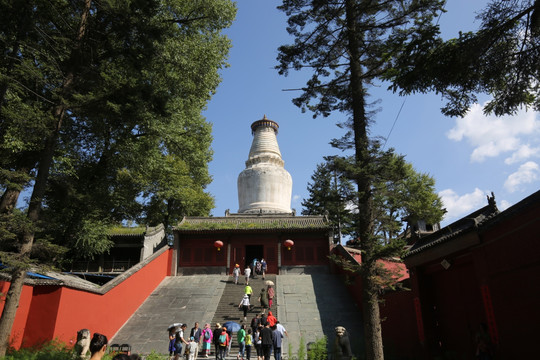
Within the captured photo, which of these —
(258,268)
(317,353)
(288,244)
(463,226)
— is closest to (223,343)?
(317,353)

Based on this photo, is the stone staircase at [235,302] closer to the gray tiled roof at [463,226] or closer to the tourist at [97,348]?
the gray tiled roof at [463,226]

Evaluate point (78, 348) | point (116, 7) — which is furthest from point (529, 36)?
point (116, 7)

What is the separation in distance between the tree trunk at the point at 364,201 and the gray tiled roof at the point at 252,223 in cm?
1008

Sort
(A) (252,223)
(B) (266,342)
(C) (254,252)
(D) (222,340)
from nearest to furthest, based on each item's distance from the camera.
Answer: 1. (B) (266,342)
2. (D) (222,340)
3. (A) (252,223)
4. (C) (254,252)

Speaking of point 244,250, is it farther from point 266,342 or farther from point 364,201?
point 364,201

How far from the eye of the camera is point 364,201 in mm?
7668

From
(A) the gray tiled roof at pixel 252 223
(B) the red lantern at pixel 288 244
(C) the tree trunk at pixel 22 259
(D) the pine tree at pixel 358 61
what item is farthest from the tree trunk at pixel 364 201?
(B) the red lantern at pixel 288 244

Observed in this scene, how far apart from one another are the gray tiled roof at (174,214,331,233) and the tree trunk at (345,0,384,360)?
10080 millimetres

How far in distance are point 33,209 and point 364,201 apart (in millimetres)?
7251

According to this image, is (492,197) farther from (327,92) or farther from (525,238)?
(327,92)

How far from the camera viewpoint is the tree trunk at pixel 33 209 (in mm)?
7227

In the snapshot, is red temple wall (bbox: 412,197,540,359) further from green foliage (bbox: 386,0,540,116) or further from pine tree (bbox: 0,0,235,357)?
pine tree (bbox: 0,0,235,357)

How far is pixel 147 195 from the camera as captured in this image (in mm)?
22312

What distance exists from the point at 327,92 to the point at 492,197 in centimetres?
468
